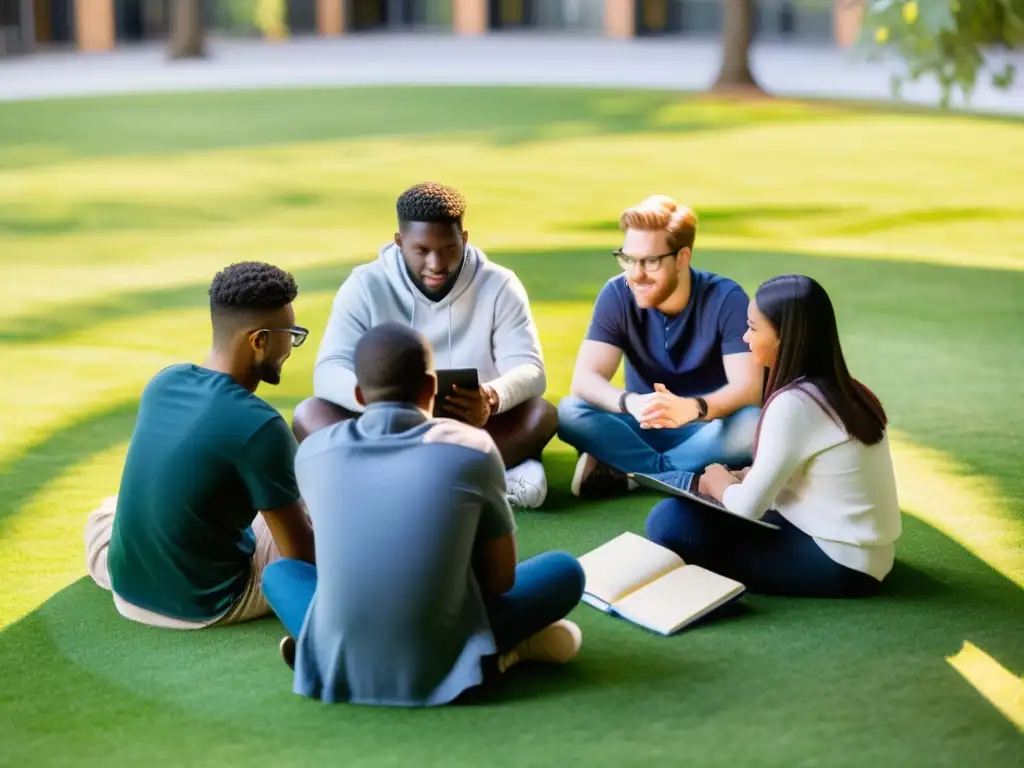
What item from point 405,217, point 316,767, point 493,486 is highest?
point 405,217

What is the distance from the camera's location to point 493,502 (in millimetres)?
4016

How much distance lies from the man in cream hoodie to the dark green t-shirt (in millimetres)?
1322

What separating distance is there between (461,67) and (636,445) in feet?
88.0

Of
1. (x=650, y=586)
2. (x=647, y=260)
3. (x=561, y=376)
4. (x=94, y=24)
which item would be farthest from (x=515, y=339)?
(x=94, y=24)

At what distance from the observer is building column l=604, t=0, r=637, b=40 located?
127 ft

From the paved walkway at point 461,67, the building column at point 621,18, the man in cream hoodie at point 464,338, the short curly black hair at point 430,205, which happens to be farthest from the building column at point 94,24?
the short curly black hair at point 430,205

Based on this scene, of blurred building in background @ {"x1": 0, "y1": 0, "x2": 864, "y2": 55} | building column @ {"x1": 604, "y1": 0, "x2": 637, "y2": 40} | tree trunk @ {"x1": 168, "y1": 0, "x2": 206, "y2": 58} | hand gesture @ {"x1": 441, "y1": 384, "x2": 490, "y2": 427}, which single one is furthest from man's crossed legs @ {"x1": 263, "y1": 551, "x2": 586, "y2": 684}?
building column @ {"x1": 604, "y1": 0, "x2": 637, "y2": 40}

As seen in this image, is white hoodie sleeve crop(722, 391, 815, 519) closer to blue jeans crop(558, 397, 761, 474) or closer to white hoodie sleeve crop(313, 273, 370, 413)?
blue jeans crop(558, 397, 761, 474)

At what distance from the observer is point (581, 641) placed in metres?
4.70

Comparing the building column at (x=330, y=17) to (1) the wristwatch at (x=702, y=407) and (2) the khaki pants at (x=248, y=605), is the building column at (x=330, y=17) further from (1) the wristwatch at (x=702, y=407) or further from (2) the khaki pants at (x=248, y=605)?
(2) the khaki pants at (x=248, y=605)

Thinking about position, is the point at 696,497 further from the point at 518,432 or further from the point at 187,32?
the point at 187,32

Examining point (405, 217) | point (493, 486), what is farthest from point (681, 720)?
point (405, 217)

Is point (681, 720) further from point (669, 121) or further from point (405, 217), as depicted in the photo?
point (669, 121)

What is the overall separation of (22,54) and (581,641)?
33367 millimetres
